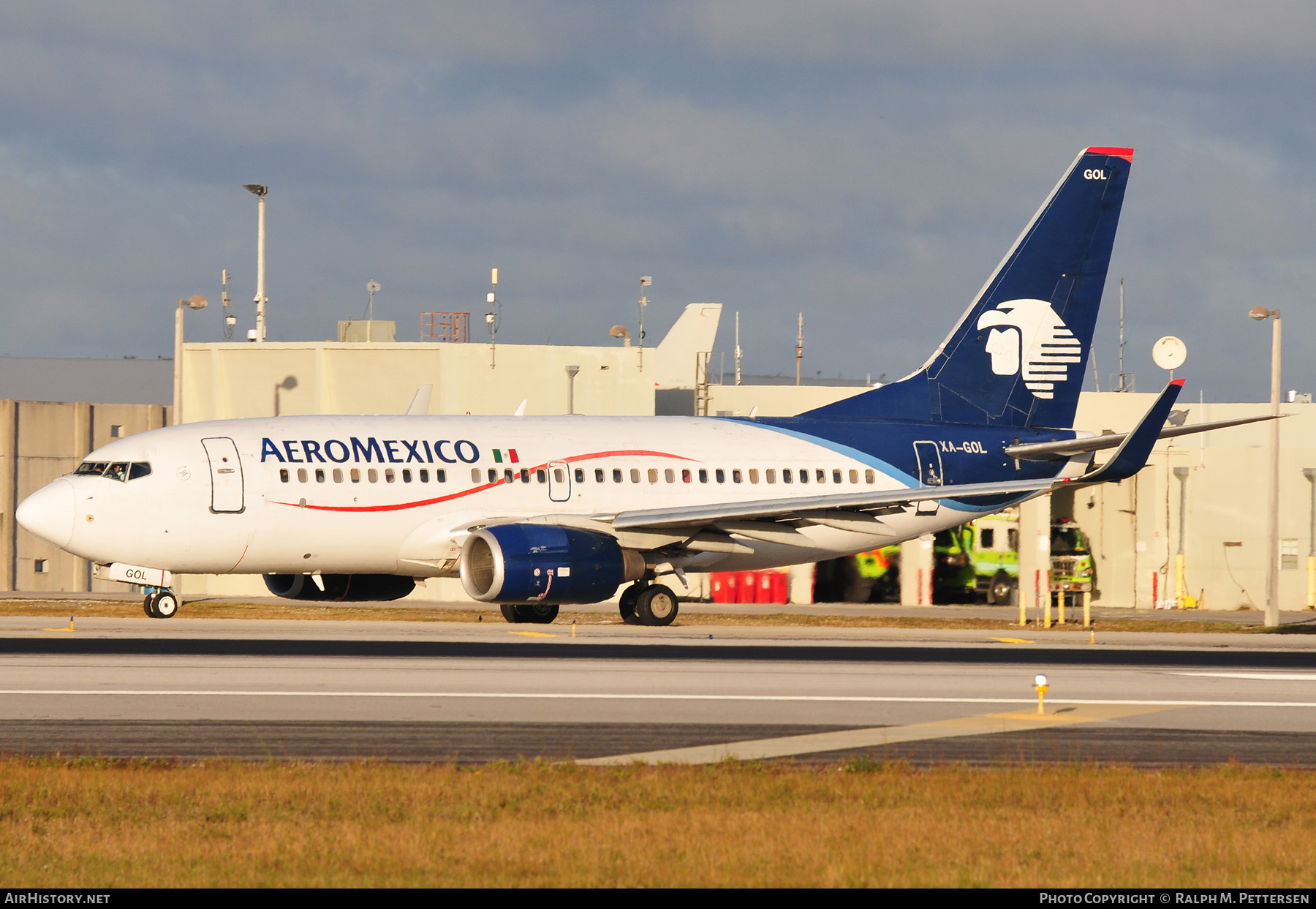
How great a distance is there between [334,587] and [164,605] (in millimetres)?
3736

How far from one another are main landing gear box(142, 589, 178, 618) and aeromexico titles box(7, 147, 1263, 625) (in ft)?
0.13

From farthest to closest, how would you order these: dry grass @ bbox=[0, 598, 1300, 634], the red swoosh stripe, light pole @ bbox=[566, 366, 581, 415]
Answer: light pole @ bbox=[566, 366, 581, 415]
dry grass @ bbox=[0, 598, 1300, 634]
the red swoosh stripe

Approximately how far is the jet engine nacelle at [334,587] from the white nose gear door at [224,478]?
3.10 m

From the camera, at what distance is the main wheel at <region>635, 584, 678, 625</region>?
1367 inches

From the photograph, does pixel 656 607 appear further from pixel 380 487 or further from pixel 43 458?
pixel 43 458

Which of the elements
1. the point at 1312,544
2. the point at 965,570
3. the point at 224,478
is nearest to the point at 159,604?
the point at 224,478

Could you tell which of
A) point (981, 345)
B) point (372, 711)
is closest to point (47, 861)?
point (372, 711)

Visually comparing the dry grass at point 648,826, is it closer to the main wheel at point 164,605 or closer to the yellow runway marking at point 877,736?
the yellow runway marking at point 877,736

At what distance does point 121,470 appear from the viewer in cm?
3180

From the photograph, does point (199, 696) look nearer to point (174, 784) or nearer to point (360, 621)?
point (174, 784)

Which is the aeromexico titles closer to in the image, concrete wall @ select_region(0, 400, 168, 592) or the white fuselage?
the white fuselage

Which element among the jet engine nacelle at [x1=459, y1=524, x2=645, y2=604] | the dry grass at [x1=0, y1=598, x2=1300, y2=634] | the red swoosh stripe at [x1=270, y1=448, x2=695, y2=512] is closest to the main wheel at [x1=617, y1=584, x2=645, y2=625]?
the dry grass at [x1=0, y1=598, x2=1300, y2=634]
